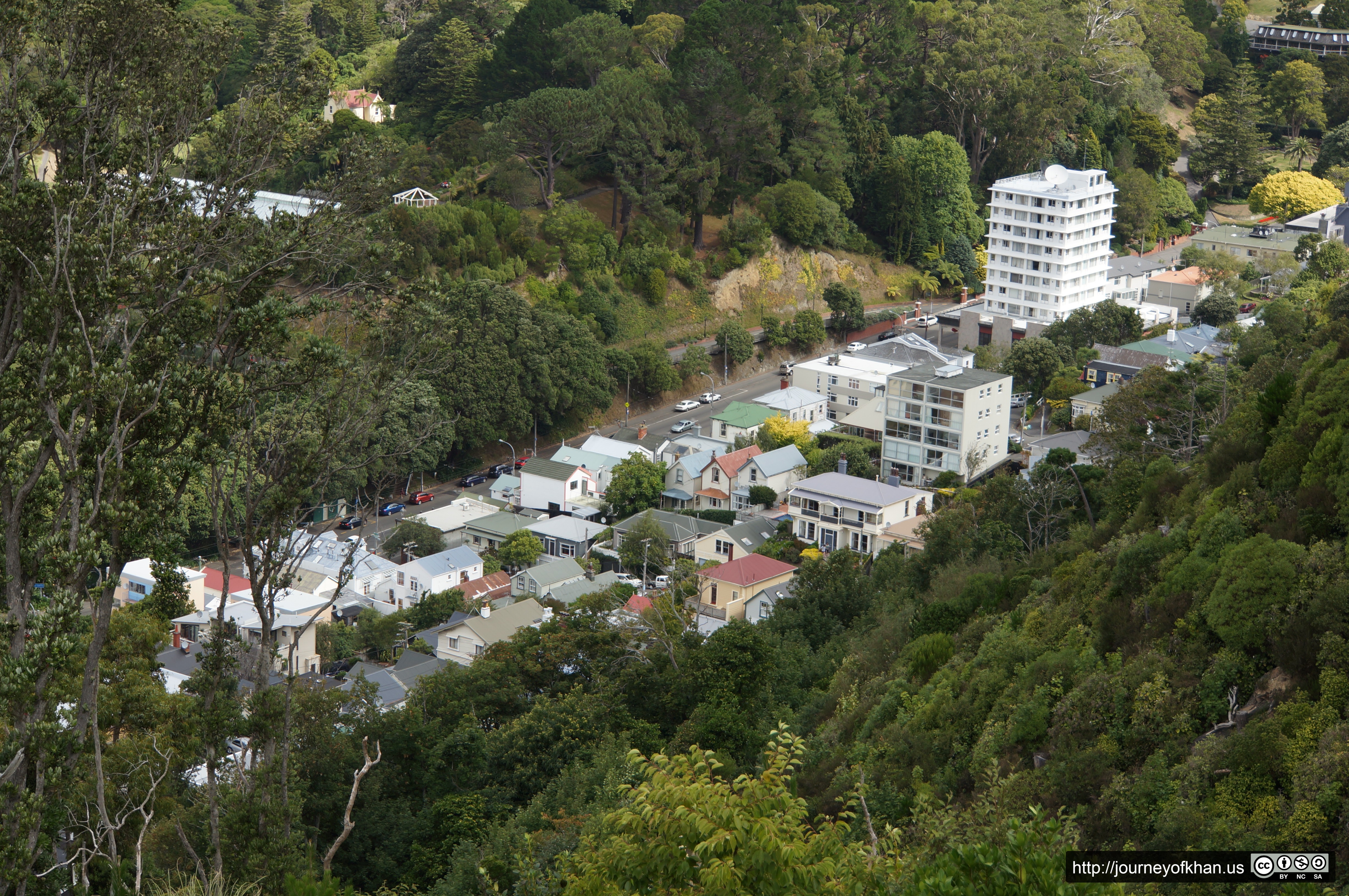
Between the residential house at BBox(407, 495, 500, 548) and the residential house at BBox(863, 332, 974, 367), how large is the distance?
11.5 metres

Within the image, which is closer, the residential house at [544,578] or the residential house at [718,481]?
the residential house at [544,578]

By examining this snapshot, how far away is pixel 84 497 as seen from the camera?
9.45 metres

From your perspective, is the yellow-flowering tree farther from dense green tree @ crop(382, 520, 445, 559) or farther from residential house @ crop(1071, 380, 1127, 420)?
dense green tree @ crop(382, 520, 445, 559)

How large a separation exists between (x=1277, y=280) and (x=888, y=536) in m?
22.6

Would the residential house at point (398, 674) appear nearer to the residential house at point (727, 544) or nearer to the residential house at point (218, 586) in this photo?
the residential house at point (218, 586)

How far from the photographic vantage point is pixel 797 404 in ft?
133

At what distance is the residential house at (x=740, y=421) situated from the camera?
128 feet

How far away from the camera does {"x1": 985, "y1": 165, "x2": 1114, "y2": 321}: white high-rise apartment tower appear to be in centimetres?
4756

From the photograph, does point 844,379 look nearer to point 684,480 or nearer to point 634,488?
point 684,480

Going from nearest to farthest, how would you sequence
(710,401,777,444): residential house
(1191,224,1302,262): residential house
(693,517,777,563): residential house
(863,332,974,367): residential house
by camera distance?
(693,517,777,563): residential house < (710,401,777,444): residential house < (863,332,974,367): residential house < (1191,224,1302,262): residential house

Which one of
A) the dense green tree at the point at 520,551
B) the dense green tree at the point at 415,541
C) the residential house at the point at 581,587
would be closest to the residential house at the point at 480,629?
the residential house at the point at 581,587

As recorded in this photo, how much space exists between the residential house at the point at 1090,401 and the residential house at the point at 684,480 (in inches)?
394

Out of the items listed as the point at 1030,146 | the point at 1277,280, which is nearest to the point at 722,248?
the point at 1030,146

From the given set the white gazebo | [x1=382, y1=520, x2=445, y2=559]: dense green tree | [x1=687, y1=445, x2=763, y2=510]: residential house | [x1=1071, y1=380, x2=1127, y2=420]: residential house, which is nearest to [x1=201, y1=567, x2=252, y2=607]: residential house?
[x1=382, y1=520, x2=445, y2=559]: dense green tree
